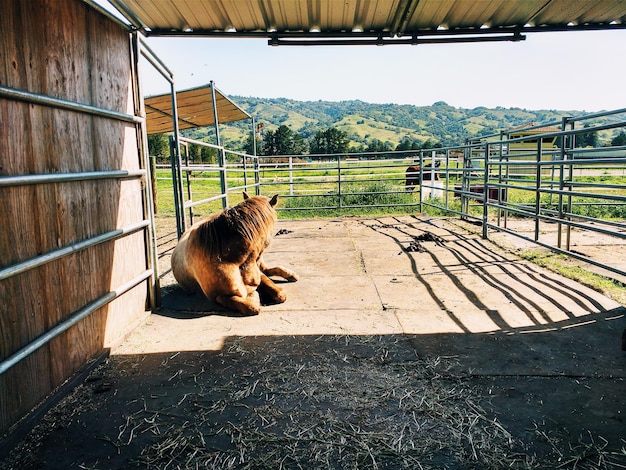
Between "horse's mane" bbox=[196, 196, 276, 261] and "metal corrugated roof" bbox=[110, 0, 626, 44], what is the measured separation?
5.32 feet

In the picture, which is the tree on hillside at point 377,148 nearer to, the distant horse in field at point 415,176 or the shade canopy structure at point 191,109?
the distant horse in field at point 415,176

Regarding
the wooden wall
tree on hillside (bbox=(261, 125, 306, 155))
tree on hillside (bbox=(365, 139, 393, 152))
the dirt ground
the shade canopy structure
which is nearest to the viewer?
the dirt ground

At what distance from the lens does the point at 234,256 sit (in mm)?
3248

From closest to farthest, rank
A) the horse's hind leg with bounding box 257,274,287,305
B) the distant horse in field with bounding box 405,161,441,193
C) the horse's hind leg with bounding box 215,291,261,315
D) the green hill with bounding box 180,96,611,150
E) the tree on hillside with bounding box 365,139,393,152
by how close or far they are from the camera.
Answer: the horse's hind leg with bounding box 215,291,261,315, the horse's hind leg with bounding box 257,274,287,305, the distant horse in field with bounding box 405,161,441,193, the tree on hillside with bounding box 365,139,393,152, the green hill with bounding box 180,96,611,150

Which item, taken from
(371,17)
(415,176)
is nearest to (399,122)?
(415,176)

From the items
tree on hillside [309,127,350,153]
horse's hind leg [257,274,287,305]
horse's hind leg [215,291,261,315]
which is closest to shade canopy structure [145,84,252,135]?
horse's hind leg [257,274,287,305]

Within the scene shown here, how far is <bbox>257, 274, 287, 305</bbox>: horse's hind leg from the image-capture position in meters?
3.51

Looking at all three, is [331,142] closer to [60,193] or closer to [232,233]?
[232,233]

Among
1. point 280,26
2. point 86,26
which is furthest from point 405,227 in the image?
point 86,26

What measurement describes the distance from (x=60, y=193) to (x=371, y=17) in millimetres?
2869

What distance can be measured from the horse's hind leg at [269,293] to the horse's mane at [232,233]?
15.7 inches

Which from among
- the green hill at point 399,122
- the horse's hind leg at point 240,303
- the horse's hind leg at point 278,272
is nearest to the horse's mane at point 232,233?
the horse's hind leg at point 240,303

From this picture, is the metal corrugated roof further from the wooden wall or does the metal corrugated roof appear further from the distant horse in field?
the distant horse in field

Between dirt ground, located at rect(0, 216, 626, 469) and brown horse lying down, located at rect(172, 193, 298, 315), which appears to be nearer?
dirt ground, located at rect(0, 216, 626, 469)
